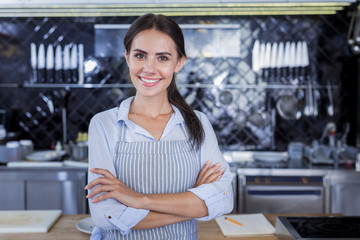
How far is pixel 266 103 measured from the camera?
416 centimetres

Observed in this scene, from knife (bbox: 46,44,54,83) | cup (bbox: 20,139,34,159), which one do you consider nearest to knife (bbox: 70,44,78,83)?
knife (bbox: 46,44,54,83)

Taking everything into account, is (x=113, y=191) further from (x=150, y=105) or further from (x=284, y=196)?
(x=284, y=196)

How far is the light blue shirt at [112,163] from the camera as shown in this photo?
1390 mm

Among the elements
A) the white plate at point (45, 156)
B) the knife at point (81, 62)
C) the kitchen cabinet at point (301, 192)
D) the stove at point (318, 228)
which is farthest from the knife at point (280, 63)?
the stove at point (318, 228)

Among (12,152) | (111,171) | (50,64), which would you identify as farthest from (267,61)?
(111,171)

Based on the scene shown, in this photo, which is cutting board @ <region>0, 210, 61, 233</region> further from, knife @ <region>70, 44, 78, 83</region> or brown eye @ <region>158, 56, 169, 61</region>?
knife @ <region>70, 44, 78, 83</region>

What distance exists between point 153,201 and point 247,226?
0.71 meters

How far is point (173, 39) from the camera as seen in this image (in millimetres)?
1507

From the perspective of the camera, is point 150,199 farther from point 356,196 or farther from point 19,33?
point 19,33

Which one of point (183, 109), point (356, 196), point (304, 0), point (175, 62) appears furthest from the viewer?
point (356, 196)

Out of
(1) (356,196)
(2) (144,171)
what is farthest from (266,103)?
(2) (144,171)

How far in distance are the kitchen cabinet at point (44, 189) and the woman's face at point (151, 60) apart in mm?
2232

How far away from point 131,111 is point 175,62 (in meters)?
0.26

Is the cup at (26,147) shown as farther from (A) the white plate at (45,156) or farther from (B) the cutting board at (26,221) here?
(B) the cutting board at (26,221)
